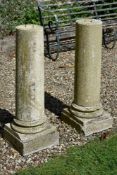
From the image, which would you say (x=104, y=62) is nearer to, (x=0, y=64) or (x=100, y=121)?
(x=0, y=64)

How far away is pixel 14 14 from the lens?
33.1 feet

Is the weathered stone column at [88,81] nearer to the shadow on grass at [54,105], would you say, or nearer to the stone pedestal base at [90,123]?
the stone pedestal base at [90,123]

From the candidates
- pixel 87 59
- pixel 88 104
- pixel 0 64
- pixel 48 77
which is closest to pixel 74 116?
pixel 88 104

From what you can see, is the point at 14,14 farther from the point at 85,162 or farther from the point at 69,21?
the point at 85,162

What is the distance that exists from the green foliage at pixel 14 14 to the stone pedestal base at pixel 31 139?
3.76 meters

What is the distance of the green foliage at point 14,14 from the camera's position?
9766 mm

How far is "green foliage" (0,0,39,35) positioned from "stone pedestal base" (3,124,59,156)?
3762 millimetres

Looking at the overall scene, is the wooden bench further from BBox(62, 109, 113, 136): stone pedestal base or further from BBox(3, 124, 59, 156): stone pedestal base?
BBox(3, 124, 59, 156): stone pedestal base

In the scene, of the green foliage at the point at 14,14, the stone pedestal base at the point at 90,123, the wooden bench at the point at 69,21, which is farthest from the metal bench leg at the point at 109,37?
the stone pedestal base at the point at 90,123

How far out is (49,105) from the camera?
7379mm

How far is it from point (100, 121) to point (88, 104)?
27 cm

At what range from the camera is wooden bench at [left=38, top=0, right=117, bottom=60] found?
30.2 feet

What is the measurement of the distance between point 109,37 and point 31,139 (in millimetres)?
4678

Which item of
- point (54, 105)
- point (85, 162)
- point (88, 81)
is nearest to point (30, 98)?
point (88, 81)
